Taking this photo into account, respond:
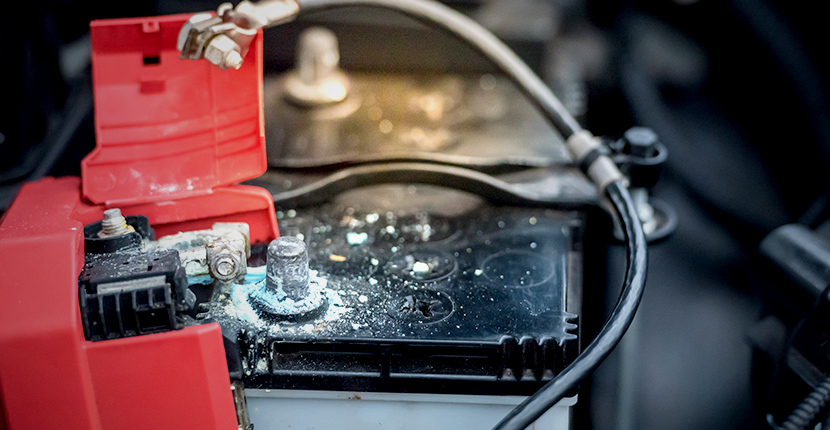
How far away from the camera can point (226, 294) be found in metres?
0.55

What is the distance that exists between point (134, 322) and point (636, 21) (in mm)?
1175

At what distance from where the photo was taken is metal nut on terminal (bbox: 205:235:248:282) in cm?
53

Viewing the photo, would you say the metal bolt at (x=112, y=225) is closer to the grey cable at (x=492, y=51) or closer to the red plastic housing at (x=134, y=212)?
the red plastic housing at (x=134, y=212)

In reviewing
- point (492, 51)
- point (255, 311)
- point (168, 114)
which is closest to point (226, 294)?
point (255, 311)

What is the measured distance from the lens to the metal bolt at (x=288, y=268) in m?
0.53

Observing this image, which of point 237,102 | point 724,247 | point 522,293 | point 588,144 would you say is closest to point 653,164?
point 588,144

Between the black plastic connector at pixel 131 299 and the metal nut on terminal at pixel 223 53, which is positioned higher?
the metal nut on terminal at pixel 223 53

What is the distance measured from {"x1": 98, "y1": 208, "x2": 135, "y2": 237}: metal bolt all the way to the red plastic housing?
2 cm

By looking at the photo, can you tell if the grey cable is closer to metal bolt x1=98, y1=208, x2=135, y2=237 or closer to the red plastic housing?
the red plastic housing

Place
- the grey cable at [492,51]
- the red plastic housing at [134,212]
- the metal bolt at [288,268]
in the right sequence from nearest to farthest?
the red plastic housing at [134,212] → the metal bolt at [288,268] → the grey cable at [492,51]

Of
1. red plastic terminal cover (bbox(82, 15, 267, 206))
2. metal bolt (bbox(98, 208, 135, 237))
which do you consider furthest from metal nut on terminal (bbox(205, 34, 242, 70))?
metal bolt (bbox(98, 208, 135, 237))

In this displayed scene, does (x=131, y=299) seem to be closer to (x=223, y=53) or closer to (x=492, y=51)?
(x=223, y=53)

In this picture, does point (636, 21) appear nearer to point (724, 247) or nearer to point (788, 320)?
point (724, 247)

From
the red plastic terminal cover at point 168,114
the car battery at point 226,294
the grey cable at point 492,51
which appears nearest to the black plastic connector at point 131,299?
the car battery at point 226,294
